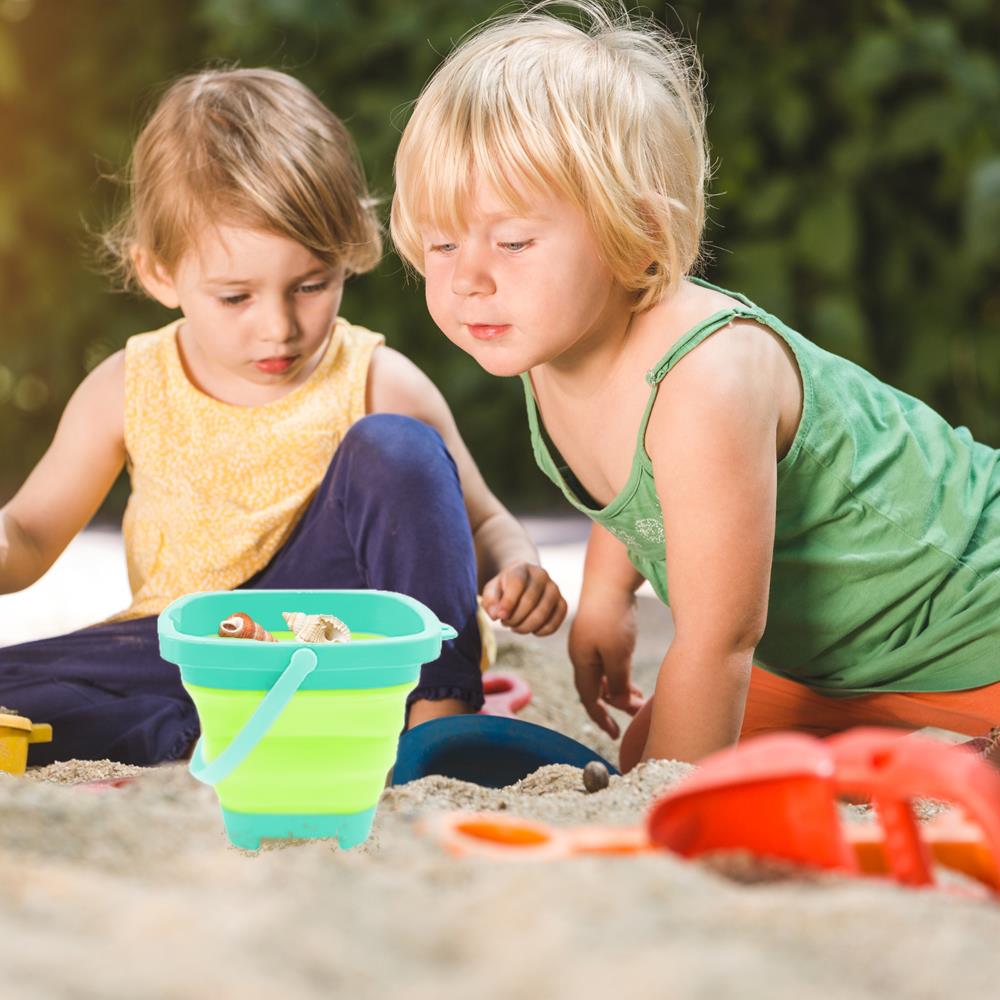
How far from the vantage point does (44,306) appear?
3.46 m

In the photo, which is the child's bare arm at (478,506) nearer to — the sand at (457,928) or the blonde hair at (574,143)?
the blonde hair at (574,143)

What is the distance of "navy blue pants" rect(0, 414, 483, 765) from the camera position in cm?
129

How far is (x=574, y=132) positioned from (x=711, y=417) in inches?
10.3

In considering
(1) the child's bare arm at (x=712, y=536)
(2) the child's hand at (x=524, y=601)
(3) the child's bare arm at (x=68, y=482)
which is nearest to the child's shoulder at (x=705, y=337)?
(1) the child's bare arm at (x=712, y=536)

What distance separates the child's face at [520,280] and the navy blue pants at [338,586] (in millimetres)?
191

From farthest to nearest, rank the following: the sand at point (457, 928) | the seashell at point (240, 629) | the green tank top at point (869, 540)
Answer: the green tank top at point (869, 540) < the seashell at point (240, 629) < the sand at point (457, 928)

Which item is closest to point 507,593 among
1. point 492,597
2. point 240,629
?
point 492,597

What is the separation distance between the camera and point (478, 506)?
5.07 feet

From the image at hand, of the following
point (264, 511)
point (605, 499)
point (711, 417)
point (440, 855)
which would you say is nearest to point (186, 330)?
point (264, 511)

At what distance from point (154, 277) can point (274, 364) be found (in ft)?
0.62

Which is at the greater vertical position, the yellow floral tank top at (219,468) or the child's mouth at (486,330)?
the child's mouth at (486,330)

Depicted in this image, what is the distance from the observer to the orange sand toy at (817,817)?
0.61 m

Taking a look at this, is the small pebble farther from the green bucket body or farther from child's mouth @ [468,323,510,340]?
child's mouth @ [468,323,510,340]

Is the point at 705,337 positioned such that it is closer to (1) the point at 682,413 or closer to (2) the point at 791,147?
(1) the point at 682,413
